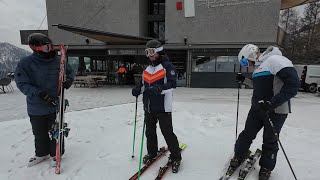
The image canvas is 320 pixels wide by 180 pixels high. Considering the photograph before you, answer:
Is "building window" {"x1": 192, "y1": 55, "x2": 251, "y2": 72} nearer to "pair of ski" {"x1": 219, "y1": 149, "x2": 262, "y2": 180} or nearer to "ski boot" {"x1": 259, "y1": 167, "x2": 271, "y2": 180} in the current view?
"pair of ski" {"x1": 219, "y1": 149, "x2": 262, "y2": 180}

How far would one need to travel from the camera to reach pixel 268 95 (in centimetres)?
282

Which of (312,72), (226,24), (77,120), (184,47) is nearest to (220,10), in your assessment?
(226,24)

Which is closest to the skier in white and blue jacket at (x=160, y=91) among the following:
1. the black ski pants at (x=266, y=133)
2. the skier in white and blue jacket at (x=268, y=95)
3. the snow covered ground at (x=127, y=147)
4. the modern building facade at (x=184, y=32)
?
the snow covered ground at (x=127, y=147)

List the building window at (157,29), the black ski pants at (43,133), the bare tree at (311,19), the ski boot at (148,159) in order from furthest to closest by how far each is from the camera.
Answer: the bare tree at (311,19) → the building window at (157,29) → the ski boot at (148,159) → the black ski pants at (43,133)

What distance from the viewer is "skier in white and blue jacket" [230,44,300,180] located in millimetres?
2518

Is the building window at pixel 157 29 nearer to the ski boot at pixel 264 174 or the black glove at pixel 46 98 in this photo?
the black glove at pixel 46 98

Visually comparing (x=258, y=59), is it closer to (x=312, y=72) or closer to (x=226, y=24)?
(x=226, y=24)

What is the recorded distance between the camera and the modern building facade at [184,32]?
1478cm

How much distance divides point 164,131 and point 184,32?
13.3 metres

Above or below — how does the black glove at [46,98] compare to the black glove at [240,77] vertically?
below

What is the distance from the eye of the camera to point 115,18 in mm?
16609

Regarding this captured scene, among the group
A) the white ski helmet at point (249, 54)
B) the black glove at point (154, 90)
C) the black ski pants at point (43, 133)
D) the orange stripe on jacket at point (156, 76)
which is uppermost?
the white ski helmet at point (249, 54)

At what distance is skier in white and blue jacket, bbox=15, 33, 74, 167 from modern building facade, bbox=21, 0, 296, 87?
34.4 ft

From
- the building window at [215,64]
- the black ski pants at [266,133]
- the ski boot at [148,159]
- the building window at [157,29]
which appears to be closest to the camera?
the black ski pants at [266,133]
